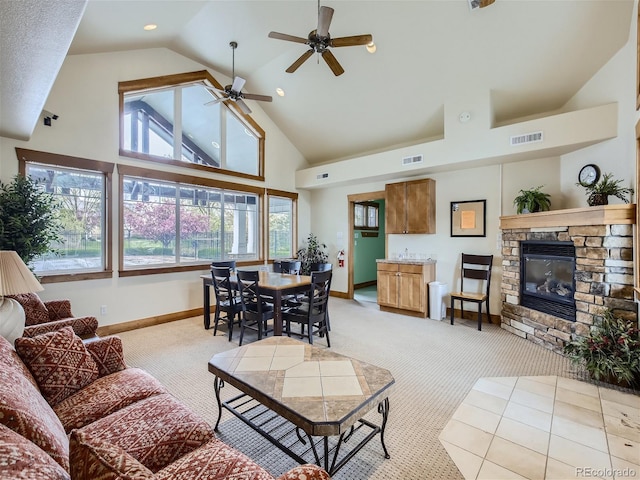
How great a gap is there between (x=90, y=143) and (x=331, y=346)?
429 centimetres

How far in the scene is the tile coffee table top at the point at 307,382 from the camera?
153 cm

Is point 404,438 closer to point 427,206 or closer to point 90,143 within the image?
point 427,206

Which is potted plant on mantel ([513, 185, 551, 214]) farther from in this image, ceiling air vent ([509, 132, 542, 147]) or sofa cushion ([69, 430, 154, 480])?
sofa cushion ([69, 430, 154, 480])

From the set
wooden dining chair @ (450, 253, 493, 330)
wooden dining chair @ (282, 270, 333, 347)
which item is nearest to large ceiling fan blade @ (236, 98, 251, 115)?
wooden dining chair @ (282, 270, 333, 347)

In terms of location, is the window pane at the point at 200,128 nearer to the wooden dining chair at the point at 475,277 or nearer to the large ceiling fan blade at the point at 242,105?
the large ceiling fan blade at the point at 242,105

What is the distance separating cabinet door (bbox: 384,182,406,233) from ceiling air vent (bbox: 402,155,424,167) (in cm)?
48

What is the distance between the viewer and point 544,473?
184 cm

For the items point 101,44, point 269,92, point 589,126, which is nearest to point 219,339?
point 101,44

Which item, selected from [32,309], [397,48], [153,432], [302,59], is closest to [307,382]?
[153,432]

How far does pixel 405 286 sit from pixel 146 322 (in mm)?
4216

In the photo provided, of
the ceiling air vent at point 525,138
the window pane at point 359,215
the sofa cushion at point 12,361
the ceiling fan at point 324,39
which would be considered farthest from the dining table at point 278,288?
the window pane at point 359,215

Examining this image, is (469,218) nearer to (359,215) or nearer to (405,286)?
(405,286)

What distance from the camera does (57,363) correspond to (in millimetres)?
1784

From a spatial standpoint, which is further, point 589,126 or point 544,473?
point 589,126
